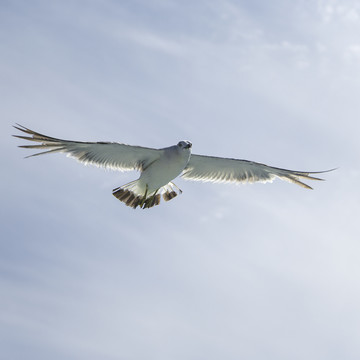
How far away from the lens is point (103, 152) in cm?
2355

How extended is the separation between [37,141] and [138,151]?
3434 mm

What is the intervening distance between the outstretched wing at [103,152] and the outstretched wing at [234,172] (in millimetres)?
1884

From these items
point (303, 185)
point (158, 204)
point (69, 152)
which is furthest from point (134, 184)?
point (303, 185)

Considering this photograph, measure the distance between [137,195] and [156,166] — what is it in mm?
1588

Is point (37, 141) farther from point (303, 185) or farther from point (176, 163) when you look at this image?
point (303, 185)

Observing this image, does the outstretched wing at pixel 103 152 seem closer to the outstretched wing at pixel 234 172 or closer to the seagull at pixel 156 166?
the seagull at pixel 156 166

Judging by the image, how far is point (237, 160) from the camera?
81.7 ft

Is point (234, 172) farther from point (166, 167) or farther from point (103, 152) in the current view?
point (103, 152)

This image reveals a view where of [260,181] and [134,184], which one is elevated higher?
[260,181]

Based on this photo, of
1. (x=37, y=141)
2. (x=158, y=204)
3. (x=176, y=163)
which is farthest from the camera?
(x=158, y=204)

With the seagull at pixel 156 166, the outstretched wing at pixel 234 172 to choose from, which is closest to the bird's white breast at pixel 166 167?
the seagull at pixel 156 166

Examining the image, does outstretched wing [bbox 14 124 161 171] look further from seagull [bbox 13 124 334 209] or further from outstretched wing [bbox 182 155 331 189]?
outstretched wing [bbox 182 155 331 189]

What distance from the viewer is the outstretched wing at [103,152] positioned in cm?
2209

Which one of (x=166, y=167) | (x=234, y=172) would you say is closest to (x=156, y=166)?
(x=166, y=167)
